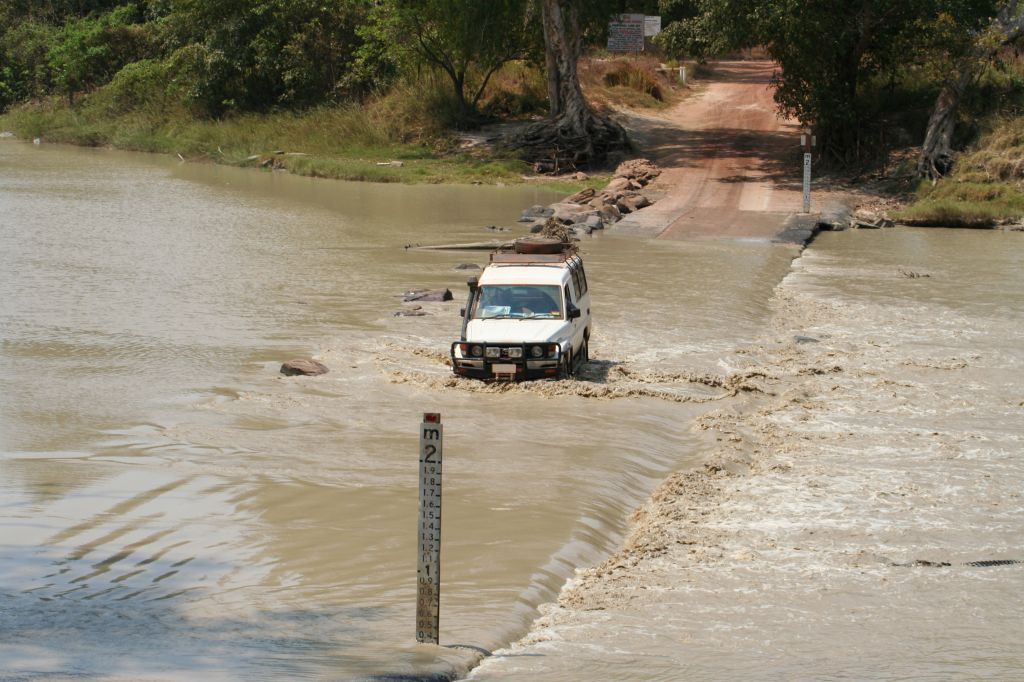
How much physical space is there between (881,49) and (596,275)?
1821 cm

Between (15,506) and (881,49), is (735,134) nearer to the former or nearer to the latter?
(881,49)

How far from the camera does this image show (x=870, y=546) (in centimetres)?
1130

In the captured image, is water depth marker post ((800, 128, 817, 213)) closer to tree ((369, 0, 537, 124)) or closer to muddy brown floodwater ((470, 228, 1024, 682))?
muddy brown floodwater ((470, 228, 1024, 682))

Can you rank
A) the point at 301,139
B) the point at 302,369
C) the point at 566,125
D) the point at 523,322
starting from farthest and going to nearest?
the point at 301,139
the point at 566,125
the point at 302,369
the point at 523,322

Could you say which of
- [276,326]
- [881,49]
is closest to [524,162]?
[881,49]

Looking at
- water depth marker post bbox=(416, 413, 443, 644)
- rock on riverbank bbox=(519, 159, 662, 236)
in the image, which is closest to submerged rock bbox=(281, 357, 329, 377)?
water depth marker post bbox=(416, 413, 443, 644)

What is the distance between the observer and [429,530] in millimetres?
8188

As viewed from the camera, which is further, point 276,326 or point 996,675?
point 276,326

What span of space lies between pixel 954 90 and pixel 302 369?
86.8 ft

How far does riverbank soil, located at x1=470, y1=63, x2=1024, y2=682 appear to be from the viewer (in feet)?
29.2

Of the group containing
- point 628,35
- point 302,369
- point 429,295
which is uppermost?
point 628,35

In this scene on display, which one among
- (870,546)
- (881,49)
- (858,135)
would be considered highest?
(881,49)

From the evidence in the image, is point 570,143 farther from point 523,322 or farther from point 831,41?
point 523,322

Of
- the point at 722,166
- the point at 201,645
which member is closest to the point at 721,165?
the point at 722,166
